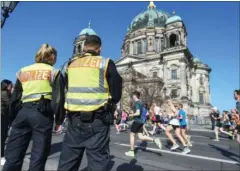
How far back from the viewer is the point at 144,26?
6178cm

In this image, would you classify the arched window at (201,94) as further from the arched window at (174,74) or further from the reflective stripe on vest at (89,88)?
the reflective stripe on vest at (89,88)

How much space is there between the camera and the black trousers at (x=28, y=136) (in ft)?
8.66

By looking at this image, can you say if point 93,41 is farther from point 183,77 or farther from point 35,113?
point 183,77

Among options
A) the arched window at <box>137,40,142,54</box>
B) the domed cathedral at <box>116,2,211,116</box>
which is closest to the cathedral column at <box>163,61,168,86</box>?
the domed cathedral at <box>116,2,211,116</box>

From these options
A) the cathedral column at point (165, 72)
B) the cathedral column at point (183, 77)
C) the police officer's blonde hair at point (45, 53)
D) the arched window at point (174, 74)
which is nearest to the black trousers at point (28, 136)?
the police officer's blonde hair at point (45, 53)

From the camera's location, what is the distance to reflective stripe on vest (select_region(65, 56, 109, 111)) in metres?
2.41

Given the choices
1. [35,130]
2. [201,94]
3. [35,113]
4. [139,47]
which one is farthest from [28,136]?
[201,94]

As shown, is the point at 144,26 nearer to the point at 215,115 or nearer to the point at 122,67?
the point at 122,67

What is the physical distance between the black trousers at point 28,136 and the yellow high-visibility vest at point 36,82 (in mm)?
141

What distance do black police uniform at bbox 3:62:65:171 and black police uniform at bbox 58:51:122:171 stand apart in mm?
374

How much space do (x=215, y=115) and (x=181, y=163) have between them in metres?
8.26

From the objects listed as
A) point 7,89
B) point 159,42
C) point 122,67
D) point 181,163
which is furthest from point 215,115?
point 159,42

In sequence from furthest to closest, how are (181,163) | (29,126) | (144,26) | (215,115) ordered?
(144,26), (215,115), (181,163), (29,126)

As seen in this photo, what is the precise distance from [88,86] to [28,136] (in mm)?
1161
